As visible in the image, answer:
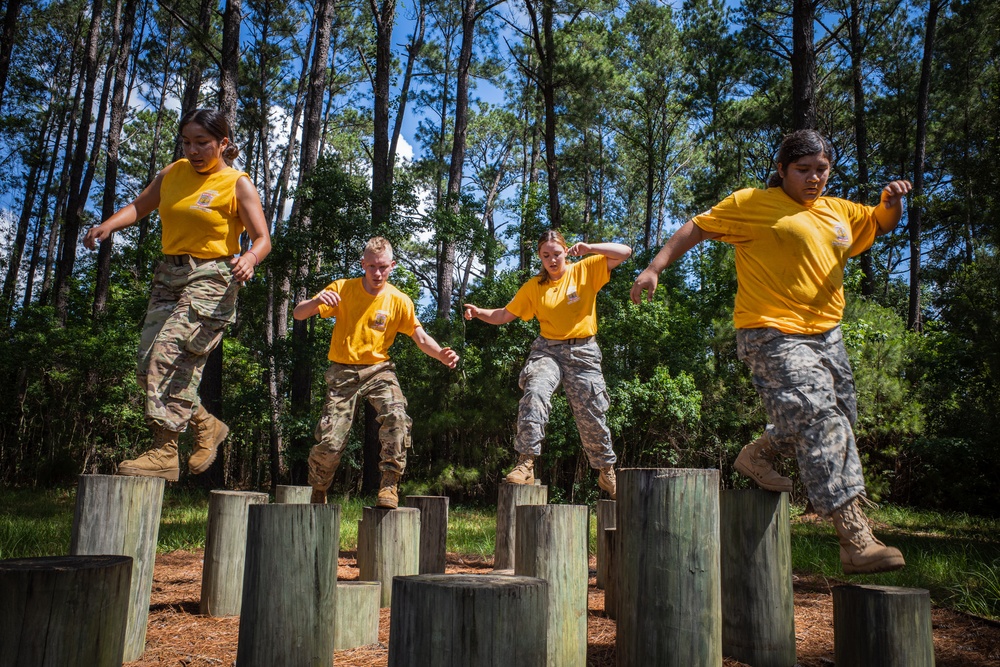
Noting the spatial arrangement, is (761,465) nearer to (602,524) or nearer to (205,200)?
(602,524)

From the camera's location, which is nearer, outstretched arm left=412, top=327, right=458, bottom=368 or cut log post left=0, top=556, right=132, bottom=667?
cut log post left=0, top=556, right=132, bottom=667

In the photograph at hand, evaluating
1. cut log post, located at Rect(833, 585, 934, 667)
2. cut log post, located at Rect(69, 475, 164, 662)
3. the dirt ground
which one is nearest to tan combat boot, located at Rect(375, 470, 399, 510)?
the dirt ground

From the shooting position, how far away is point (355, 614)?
376 cm

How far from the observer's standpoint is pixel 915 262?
19531 millimetres

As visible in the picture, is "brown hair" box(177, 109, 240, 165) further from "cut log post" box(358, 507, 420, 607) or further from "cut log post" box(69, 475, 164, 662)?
"cut log post" box(358, 507, 420, 607)

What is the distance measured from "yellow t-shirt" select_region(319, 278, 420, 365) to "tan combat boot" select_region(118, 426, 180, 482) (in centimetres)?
158

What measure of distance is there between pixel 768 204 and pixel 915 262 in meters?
18.6

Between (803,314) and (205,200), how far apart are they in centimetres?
333

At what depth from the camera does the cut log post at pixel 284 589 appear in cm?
285

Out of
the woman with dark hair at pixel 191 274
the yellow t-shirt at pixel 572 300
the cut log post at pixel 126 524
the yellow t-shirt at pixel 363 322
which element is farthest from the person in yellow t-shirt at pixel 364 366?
the cut log post at pixel 126 524

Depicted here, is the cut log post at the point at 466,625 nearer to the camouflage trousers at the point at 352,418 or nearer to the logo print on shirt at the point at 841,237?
the logo print on shirt at the point at 841,237

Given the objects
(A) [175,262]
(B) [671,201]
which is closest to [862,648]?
(A) [175,262]

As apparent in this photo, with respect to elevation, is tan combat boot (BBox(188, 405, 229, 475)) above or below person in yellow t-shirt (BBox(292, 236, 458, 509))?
below

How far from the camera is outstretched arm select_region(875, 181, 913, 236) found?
3609mm
